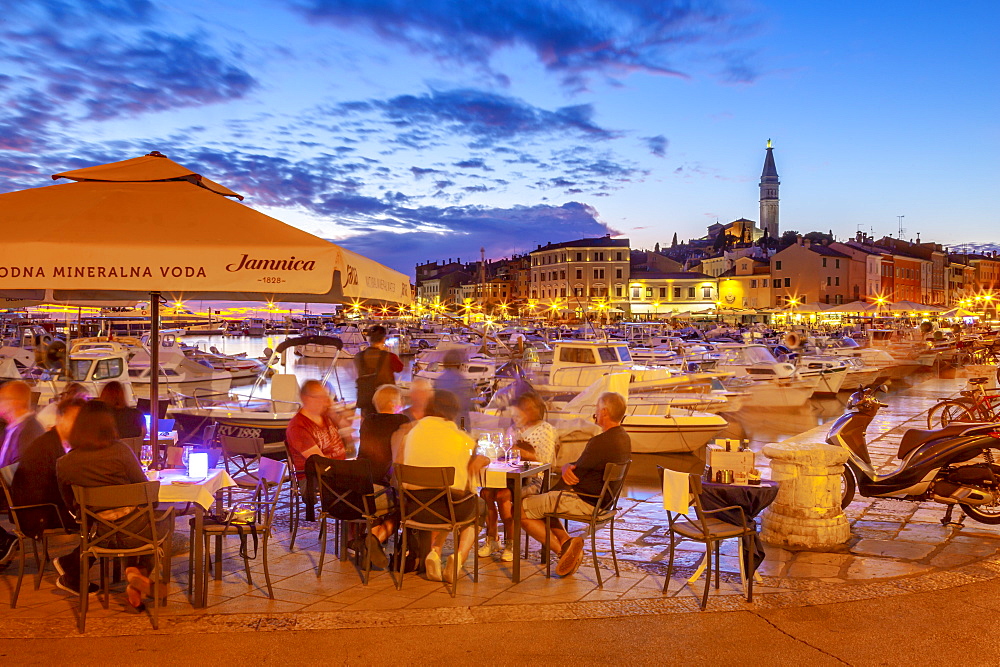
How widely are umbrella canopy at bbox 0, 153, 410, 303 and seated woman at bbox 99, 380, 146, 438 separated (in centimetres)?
191

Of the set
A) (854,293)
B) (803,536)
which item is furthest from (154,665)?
(854,293)

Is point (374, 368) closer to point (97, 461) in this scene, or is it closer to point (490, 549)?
point (490, 549)

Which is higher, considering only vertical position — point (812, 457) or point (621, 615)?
point (812, 457)

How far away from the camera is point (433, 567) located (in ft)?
19.7

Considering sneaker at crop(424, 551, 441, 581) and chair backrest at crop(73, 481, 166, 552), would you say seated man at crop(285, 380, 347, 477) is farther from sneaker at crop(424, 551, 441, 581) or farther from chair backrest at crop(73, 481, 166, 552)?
chair backrest at crop(73, 481, 166, 552)

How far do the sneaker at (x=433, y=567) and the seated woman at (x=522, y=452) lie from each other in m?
0.77

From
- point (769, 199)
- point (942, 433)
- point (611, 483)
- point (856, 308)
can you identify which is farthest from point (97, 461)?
point (769, 199)

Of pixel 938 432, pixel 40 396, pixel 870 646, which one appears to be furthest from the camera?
pixel 40 396

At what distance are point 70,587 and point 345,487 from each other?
6.29 ft

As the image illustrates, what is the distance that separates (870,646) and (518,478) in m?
2.51

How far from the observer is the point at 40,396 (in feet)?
52.2

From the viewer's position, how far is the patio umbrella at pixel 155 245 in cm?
502

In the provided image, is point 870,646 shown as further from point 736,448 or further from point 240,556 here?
point 240,556

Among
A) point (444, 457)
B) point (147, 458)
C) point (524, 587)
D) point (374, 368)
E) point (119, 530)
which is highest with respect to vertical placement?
point (374, 368)
